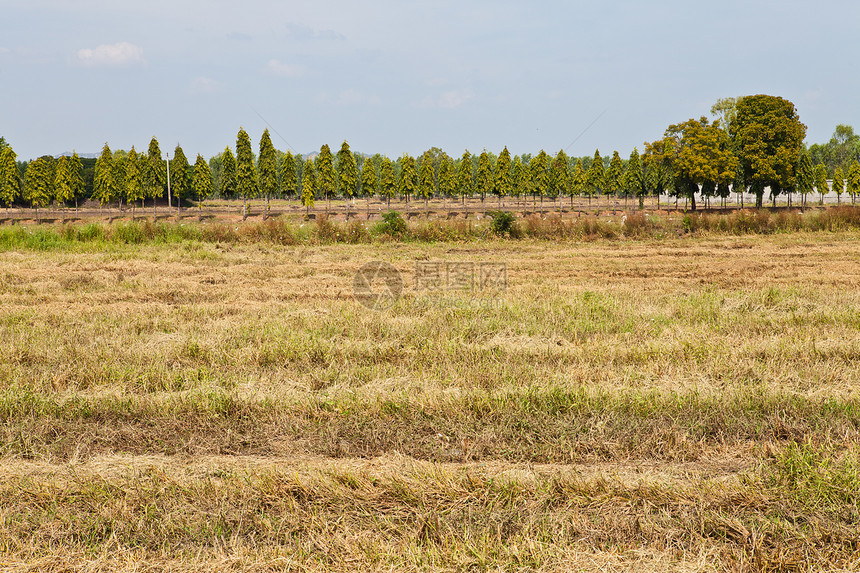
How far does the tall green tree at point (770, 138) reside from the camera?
45906mm

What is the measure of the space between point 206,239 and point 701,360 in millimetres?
18041

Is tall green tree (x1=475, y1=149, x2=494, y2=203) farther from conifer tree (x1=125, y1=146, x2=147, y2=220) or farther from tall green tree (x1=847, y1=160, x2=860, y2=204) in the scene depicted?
tall green tree (x1=847, y1=160, x2=860, y2=204)

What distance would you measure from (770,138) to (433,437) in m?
50.5

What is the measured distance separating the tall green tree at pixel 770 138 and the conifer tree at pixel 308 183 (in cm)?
3494

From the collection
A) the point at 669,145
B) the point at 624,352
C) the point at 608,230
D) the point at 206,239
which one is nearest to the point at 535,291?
the point at 624,352

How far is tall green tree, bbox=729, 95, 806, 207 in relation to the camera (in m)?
45.9

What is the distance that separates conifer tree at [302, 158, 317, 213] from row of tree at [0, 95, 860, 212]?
0.10m

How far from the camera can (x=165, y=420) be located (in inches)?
201

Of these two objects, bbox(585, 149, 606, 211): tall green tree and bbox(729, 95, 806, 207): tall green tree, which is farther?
bbox(585, 149, 606, 211): tall green tree

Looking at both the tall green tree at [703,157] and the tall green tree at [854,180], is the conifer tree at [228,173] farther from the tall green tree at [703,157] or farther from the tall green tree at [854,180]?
the tall green tree at [854,180]

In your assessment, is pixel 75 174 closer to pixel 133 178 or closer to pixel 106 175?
pixel 106 175

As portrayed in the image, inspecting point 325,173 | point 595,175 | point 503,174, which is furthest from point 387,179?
point 595,175
